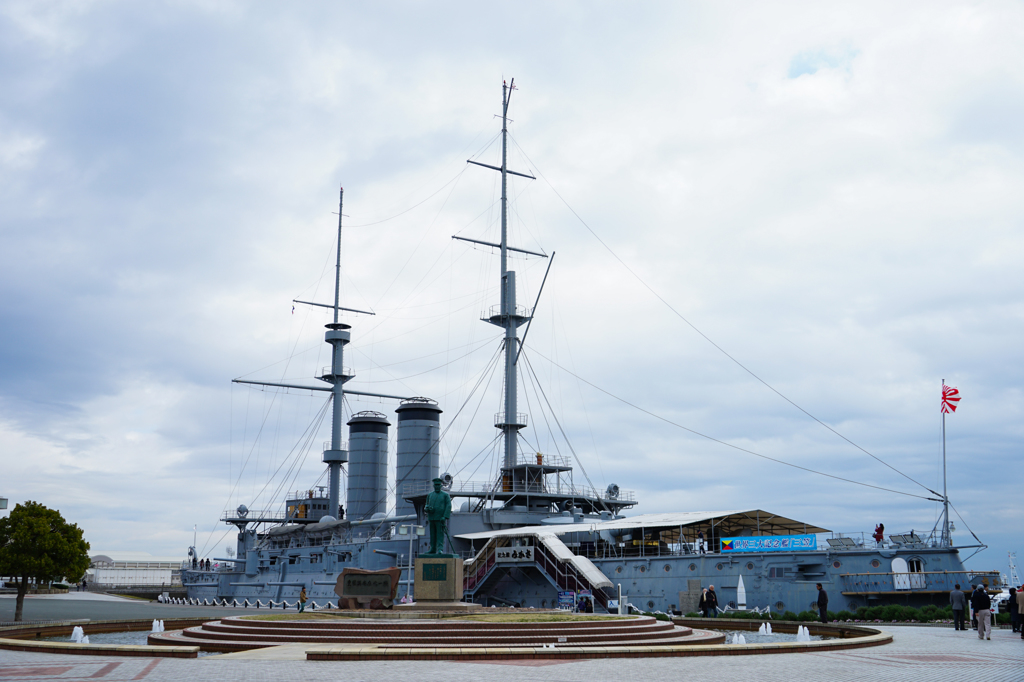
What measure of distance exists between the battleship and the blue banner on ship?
0.05 metres

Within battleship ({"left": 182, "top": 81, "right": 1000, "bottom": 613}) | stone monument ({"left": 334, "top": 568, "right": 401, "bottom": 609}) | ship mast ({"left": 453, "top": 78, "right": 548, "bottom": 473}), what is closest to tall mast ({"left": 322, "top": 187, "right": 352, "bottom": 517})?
battleship ({"left": 182, "top": 81, "right": 1000, "bottom": 613})

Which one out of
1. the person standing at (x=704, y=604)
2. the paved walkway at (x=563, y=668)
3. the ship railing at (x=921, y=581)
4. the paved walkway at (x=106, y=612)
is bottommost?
the paved walkway at (x=106, y=612)

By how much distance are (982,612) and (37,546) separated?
3264cm

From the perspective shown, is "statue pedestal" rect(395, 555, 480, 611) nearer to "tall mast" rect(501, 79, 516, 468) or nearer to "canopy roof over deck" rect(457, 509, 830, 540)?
"canopy roof over deck" rect(457, 509, 830, 540)

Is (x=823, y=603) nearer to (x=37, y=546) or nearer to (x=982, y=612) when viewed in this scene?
(x=982, y=612)

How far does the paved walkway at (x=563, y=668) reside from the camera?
12609mm

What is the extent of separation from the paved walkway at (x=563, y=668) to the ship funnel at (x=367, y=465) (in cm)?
4063

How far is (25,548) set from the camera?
31.9 metres

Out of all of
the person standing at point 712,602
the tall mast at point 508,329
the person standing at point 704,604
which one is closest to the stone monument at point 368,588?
the person standing at point 704,604

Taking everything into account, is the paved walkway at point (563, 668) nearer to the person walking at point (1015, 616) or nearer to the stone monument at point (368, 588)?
the person walking at point (1015, 616)

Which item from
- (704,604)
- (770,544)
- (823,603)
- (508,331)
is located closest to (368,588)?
(704,604)

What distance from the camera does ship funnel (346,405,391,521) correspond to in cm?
5800

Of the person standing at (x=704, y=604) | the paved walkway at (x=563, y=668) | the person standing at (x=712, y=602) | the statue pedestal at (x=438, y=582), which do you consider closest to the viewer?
the paved walkway at (x=563, y=668)

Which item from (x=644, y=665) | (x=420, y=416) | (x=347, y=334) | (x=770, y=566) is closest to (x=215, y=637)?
(x=644, y=665)
